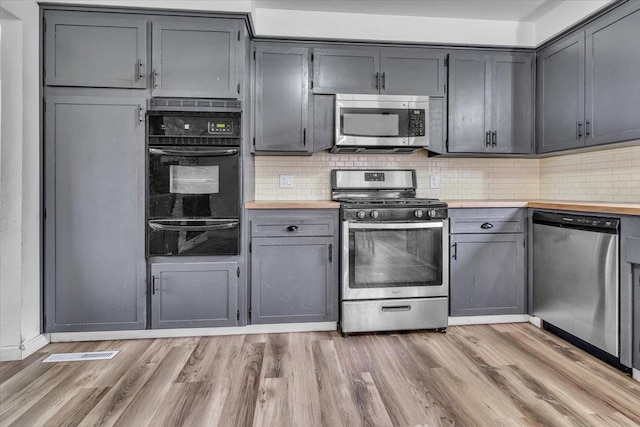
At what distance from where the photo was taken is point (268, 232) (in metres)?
2.59

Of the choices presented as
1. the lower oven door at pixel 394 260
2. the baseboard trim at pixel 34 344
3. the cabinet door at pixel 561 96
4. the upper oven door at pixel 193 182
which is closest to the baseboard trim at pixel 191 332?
the baseboard trim at pixel 34 344

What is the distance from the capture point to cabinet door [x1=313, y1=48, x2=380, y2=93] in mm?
2848

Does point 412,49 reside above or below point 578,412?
above

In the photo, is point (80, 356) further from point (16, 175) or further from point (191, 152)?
point (191, 152)

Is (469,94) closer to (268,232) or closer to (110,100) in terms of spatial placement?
(268,232)

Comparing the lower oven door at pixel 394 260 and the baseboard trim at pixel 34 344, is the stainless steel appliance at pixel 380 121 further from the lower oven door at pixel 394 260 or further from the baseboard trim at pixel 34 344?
the baseboard trim at pixel 34 344

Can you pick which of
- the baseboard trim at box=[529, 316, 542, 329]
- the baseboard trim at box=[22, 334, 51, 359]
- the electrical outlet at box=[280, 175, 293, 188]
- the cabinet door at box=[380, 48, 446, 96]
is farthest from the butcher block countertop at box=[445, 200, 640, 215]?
the baseboard trim at box=[22, 334, 51, 359]

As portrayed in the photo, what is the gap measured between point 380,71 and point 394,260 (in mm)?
1541

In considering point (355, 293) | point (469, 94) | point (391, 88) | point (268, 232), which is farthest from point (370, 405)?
point (469, 94)

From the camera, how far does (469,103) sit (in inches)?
119

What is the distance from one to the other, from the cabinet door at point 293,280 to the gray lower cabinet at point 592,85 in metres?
2.02

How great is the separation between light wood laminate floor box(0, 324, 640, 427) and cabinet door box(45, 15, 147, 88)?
1802 millimetres

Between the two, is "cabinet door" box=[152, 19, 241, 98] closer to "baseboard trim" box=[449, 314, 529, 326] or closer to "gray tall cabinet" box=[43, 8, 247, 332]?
"gray tall cabinet" box=[43, 8, 247, 332]

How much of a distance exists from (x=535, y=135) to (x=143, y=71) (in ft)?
10.4
